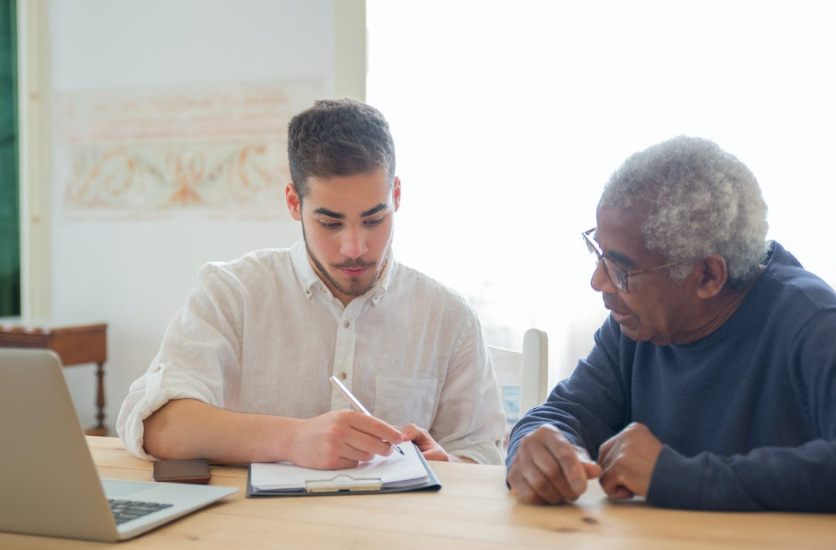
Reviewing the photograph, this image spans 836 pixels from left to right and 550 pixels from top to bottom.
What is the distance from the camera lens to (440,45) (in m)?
3.45

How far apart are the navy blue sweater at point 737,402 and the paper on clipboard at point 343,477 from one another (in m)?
0.15

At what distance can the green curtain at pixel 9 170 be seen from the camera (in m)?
4.33

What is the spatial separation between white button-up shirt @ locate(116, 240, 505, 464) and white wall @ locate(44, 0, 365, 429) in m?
1.93

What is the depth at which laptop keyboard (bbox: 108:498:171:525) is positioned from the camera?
1.00 metres

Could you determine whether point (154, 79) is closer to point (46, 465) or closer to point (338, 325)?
point (338, 325)

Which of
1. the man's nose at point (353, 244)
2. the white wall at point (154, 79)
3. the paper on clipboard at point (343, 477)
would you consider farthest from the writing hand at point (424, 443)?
the white wall at point (154, 79)

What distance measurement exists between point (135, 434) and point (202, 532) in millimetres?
438

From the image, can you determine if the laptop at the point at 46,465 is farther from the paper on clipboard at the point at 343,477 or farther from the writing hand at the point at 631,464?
the writing hand at the point at 631,464

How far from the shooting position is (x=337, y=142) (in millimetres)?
1601

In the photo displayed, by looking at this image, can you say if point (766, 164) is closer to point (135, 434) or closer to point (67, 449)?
point (135, 434)

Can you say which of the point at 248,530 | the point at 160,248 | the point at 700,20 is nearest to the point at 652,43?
the point at 700,20

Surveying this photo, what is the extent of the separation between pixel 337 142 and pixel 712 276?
71 cm

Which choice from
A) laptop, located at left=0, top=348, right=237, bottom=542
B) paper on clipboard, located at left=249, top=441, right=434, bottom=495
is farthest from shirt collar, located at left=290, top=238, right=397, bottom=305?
laptop, located at left=0, top=348, right=237, bottom=542

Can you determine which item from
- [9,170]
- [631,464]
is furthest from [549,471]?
[9,170]
